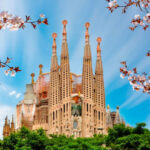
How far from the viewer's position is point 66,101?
66.2 meters

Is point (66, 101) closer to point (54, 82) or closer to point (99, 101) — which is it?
point (54, 82)

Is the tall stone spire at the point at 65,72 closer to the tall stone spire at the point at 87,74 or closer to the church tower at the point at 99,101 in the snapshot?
the tall stone spire at the point at 87,74

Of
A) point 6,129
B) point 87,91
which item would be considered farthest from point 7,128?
point 87,91

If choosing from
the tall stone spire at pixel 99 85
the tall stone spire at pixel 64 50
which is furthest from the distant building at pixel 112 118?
the tall stone spire at pixel 64 50

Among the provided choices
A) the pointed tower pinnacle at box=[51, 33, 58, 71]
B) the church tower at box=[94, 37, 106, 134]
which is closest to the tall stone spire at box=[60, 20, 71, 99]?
the pointed tower pinnacle at box=[51, 33, 58, 71]

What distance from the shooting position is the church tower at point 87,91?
65.0 m

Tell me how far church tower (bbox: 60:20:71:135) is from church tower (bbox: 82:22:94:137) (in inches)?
111

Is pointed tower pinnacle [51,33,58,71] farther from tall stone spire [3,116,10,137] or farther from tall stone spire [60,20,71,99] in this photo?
tall stone spire [3,116,10,137]

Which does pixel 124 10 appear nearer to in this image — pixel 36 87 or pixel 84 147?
pixel 84 147

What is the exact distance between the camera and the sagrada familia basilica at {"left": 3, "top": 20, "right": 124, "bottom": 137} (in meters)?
65.3

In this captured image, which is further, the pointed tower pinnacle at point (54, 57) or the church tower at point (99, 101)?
the pointed tower pinnacle at point (54, 57)

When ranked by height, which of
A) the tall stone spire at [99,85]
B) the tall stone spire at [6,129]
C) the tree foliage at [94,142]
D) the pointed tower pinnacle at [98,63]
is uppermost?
the pointed tower pinnacle at [98,63]

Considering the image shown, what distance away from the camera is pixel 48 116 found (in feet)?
225

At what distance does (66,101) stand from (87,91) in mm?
4547
